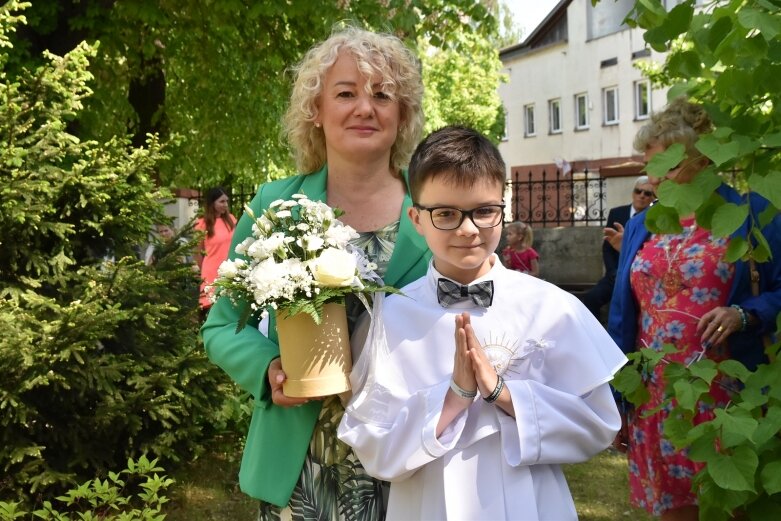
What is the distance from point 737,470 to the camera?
2.77 m

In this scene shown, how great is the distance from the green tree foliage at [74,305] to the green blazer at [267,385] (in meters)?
2.87

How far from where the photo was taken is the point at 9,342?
526 centimetres

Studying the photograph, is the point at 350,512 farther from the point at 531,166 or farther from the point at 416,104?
the point at 531,166

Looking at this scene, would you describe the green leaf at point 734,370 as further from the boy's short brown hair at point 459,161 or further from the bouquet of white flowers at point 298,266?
the bouquet of white flowers at point 298,266

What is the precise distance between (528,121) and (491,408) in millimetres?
42730

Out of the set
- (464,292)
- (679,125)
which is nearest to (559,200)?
(679,125)

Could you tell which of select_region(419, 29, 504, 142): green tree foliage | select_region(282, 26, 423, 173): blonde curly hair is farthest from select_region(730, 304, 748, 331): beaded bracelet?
select_region(419, 29, 504, 142): green tree foliage

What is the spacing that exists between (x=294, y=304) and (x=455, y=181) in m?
0.52

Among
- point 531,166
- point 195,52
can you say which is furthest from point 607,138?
point 195,52

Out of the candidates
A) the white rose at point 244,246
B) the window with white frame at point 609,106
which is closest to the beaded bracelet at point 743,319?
the white rose at point 244,246

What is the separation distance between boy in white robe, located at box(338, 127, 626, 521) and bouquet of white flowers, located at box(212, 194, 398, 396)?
0.30 feet

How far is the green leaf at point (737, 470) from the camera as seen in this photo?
2.74m

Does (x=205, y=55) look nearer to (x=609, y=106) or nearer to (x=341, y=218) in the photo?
(x=341, y=218)

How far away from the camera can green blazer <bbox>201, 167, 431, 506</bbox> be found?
2678mm
